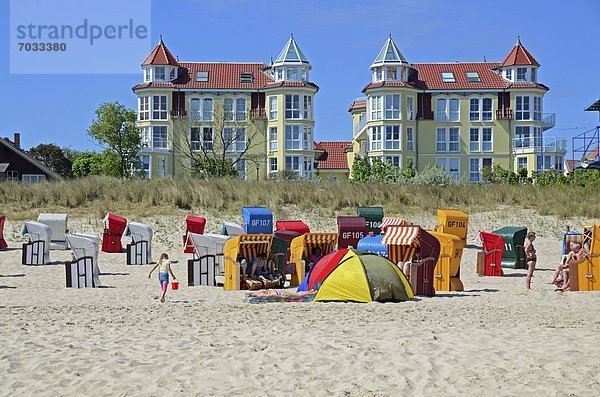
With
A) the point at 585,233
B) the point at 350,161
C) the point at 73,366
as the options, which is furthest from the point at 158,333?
the point at 350,161

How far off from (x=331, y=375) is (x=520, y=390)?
1932 mm

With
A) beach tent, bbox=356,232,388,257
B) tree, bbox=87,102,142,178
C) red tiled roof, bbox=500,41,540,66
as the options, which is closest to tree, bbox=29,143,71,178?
tree, bbox=87,102,142,178

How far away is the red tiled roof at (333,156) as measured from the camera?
72.0m

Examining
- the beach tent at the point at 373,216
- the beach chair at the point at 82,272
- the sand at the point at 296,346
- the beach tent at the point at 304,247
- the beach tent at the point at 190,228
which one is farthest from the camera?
the beach tent at the point at 373,216

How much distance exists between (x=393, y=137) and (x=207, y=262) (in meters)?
39.6

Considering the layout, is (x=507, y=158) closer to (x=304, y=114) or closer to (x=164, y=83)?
(x=304, y=114)

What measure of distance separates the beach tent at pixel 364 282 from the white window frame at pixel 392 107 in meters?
42.5

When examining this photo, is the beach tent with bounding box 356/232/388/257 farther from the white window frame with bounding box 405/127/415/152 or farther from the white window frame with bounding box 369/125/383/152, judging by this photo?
the white window frame with bounding box 405/127/415/152

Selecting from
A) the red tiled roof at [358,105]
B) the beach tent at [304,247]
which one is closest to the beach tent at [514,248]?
the beach tent at [304,247]

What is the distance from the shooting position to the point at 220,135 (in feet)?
185

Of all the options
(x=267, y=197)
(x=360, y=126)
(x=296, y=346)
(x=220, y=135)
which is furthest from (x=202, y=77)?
(x=296, y=346)

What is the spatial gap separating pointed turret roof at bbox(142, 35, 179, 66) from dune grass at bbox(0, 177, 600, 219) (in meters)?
21.8

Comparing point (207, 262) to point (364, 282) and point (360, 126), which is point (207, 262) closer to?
point (364, 282)

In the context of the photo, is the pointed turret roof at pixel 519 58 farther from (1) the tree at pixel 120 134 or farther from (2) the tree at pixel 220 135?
(1) the tree at pixel 120 134
